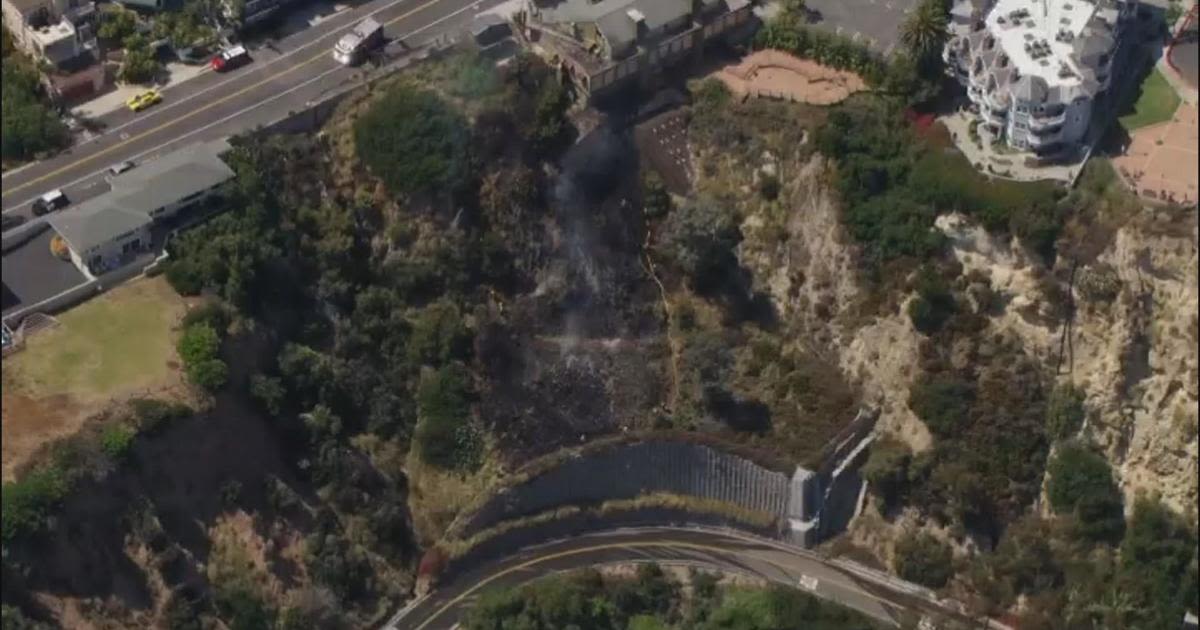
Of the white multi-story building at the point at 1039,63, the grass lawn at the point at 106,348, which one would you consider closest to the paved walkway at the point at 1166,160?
the white multi-story building at the point at 1039,63

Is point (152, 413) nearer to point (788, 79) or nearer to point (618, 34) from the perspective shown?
point (618, 34)

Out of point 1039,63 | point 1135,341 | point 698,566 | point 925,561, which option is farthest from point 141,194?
point 1135,341

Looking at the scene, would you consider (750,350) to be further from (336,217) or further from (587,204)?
(336,217)

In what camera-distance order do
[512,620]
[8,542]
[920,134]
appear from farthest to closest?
[920,134], [512,620], [8,542]

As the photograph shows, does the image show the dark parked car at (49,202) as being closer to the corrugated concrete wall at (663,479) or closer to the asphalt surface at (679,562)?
the asphalt surface at (679,562)

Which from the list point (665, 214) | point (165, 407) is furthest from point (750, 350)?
point (165, 407)

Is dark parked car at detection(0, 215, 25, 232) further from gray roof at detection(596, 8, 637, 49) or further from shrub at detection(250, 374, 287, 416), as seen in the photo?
gray roof at detection(596, 8, 637, 49)
